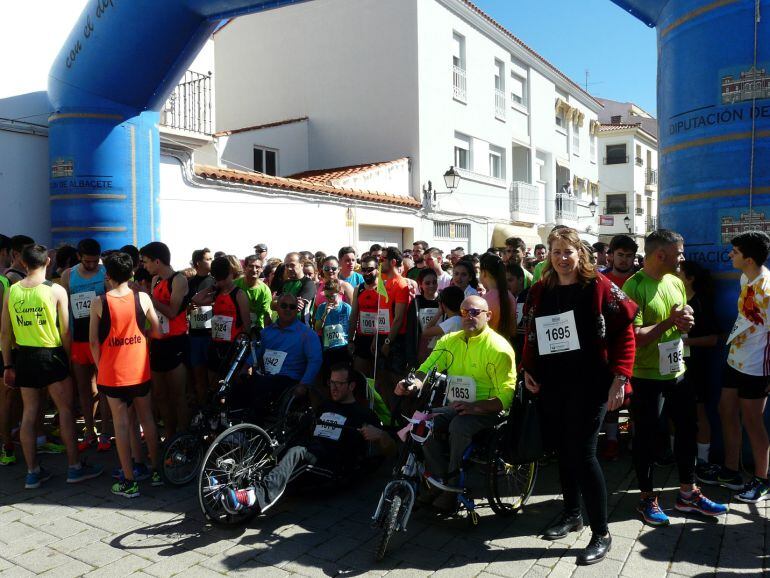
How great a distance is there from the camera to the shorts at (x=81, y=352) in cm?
585

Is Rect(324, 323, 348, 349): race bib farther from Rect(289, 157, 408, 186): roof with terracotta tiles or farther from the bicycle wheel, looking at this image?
Rect(289, 157, 408, 186): roof with terracotta tiles

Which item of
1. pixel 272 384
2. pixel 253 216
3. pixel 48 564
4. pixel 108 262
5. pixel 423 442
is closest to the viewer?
pixel 48 564

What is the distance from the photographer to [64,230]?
27.5 ft

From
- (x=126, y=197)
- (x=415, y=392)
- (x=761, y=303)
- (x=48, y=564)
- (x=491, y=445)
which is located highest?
(x=126, y=197)

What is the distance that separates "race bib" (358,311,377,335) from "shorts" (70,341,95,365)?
2.59 metres

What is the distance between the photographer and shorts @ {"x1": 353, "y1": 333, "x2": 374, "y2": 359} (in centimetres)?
659

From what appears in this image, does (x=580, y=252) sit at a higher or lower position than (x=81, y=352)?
higher

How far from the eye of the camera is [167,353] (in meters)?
5.66

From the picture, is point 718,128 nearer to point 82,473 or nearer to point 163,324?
point 163,324

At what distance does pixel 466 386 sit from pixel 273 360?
6.18 ft

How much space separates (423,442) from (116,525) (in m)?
2.17

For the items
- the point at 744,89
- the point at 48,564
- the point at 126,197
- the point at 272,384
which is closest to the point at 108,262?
the point at 272,384

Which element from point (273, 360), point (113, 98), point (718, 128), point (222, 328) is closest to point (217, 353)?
point (222, 328)

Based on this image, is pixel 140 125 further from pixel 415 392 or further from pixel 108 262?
pixel 415 392
